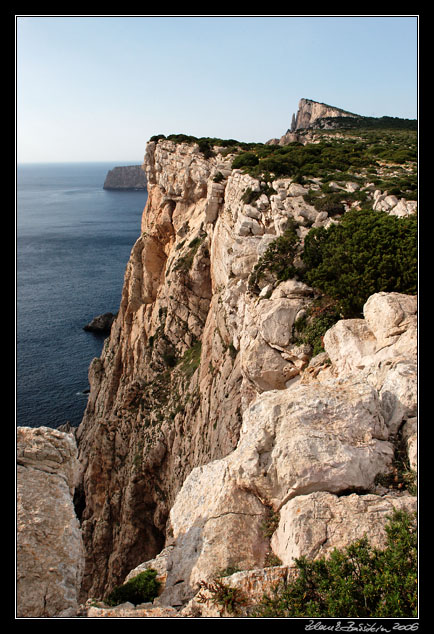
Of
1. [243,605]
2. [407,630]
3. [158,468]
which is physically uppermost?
[407,630]

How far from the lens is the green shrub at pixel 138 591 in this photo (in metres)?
8.34

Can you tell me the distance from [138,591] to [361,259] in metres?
11.2

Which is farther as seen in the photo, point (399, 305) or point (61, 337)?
point (61, 337)

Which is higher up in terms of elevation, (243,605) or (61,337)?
Answer: (243,605)

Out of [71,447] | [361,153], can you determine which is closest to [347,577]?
[71,447]

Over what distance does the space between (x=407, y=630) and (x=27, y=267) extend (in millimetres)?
105198

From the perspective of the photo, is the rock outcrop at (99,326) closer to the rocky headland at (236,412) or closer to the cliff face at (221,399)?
the cliff face at (221,399)

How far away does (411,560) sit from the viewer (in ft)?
20.4

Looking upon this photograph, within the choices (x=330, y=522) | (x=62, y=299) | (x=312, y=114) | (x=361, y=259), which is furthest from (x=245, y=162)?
(x=312, y=114)

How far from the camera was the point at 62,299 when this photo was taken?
81750mm

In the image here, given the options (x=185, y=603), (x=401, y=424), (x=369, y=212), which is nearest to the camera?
(x=185, y=603)

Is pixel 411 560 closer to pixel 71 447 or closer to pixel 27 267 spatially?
pixel 71 447

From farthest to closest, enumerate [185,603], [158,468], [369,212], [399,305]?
[158,468] → [369,212] → [399,305] → [185,603]

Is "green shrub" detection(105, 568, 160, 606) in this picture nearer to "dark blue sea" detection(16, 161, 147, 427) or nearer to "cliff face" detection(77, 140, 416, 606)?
"cliff face" detection(77, 140, 416, 606)
